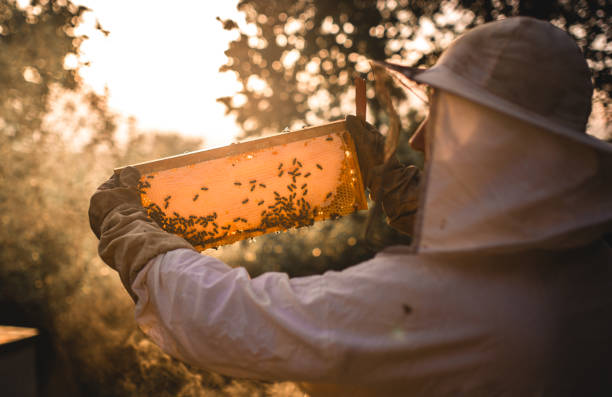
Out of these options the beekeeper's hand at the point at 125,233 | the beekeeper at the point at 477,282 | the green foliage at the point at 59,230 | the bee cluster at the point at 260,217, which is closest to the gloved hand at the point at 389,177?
the bee cluster at the point at 260,217

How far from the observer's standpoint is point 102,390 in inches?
223

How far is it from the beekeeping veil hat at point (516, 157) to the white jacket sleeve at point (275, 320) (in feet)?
1.18

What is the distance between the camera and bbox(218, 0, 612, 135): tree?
13.2ft

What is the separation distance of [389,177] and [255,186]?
38.1 inches

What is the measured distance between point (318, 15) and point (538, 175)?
4.42 m

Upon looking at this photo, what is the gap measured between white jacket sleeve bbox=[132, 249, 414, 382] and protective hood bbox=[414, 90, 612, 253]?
35 centimetres

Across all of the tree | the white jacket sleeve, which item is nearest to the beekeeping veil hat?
the white jacket sleeve

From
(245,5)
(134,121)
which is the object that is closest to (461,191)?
(245,5)

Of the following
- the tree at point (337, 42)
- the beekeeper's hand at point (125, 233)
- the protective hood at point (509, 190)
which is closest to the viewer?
the protective hood at point (509, 190)

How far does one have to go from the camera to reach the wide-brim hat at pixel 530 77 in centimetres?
142

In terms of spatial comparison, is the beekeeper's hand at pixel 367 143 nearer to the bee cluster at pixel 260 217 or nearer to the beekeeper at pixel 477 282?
the bee cluster at pixel 260 217

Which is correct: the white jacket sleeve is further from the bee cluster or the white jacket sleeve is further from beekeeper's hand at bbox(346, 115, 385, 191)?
beekeeper's hand at bbox(346, 115, 385, 191)

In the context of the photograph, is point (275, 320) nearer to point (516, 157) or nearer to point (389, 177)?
point (516, 157)

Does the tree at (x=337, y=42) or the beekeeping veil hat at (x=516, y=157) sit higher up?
the tree at (x=337, y=42)
